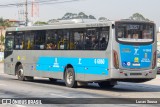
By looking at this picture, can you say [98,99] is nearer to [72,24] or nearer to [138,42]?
[138,42]

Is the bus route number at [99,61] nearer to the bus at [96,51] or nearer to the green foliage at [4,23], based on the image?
the bus at [96,51]

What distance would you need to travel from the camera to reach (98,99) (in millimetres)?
17047

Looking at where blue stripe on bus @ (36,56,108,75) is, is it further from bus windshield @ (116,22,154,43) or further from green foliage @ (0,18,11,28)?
green foliage @ (0,18,11,28)

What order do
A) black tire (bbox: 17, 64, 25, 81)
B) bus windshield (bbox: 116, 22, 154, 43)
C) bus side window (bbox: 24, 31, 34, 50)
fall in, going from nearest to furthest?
bus windshield (bbox: 116, 22, 154, 43)
bus side window (bbox: 24, 31, 34, 50)
black tire (bbox: 17, 64, 25, 81)

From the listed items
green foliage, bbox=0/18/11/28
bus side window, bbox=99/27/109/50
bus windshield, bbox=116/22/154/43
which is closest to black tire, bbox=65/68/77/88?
bus side window, bbox=99/27/109/50

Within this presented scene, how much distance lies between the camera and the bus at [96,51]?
20.3 metres

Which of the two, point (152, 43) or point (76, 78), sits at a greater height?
point (152, 43)

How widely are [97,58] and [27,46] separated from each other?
6940 mm

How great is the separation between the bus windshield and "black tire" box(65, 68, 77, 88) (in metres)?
3.51

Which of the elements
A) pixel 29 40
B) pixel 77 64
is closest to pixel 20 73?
pixel 29 40

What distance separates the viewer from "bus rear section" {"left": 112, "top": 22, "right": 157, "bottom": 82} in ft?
66.4

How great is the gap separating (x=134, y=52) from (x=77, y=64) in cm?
311

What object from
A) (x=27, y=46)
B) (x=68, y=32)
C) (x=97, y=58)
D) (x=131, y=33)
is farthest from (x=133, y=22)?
(x=27, y=46)

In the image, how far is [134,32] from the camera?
A: 20703 millimetres
